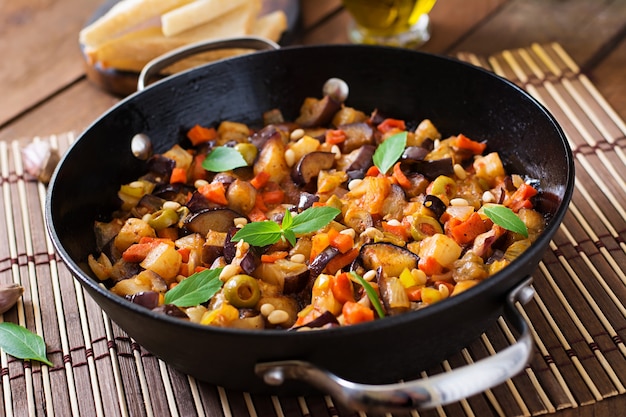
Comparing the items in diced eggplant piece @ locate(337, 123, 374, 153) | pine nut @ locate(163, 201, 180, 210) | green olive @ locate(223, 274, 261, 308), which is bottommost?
green olive @ locate(223, 274, 261, 308)

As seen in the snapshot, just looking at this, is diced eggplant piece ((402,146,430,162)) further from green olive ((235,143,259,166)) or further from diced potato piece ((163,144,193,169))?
diced potato piece ((163,144,193,169))

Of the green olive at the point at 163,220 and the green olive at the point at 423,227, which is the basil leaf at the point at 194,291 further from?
the green olive at the point at 423,227

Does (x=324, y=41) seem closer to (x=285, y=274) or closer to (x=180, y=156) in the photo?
(x=180, y=156)

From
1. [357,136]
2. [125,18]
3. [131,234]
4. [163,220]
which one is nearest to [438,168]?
[357,136]

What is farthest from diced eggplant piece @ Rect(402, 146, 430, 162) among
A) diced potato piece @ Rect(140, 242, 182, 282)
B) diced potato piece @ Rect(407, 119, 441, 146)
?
diced potato piece @ Rect(140, 242, 182, 282)

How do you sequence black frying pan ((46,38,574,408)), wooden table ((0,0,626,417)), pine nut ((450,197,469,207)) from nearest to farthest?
1. black frying pan ((46,38,574,408))
2. pine nut ((450,197,469,207))
3. wooden table ((0,0,626,417))
